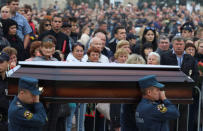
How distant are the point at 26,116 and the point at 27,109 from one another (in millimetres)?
86

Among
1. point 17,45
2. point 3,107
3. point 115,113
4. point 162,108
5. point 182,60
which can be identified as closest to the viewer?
point 162,108

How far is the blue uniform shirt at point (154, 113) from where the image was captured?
477 centimetres

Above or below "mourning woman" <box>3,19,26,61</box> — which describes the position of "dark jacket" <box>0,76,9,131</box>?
below

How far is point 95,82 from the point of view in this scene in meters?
4.67

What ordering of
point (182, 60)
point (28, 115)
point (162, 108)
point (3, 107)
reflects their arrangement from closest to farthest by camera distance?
point (28, 115)
point (162, 108)
point (3, 107)
point (182, 60)

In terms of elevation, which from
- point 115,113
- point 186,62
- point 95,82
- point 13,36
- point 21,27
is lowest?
point 115,113

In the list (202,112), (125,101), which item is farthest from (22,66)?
(202,112)

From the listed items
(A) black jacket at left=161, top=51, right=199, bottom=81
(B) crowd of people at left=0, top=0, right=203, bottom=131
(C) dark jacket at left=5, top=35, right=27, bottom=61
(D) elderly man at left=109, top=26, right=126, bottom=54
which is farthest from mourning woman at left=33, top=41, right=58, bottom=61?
(D) elderly man at left=109, top=26, right=126, bottom=54

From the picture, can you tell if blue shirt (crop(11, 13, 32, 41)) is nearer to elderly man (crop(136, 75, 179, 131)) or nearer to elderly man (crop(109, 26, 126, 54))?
elderly man (crop(109, 26, 126, 54))

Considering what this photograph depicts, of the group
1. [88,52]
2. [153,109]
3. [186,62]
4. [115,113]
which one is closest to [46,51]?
[88,52]

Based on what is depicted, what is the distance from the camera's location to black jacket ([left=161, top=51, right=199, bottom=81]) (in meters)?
7.56

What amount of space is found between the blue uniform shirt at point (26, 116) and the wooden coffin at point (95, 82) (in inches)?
6.6

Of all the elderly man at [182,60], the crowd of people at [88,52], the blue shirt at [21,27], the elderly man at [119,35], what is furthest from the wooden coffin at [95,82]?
the elderly man at [119,35]

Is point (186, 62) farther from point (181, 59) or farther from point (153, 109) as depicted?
point (153, 109)
